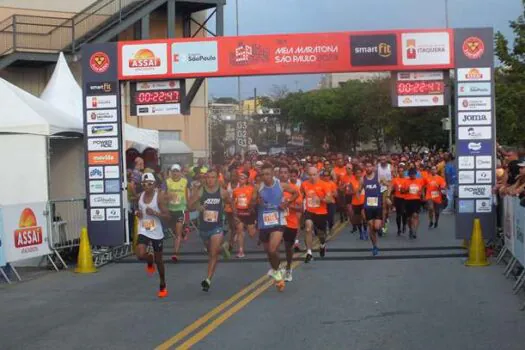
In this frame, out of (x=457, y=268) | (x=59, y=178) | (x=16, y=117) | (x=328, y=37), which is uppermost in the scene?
(x=328, y=37)

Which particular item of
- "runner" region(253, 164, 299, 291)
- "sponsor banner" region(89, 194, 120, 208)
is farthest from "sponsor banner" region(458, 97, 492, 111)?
"sponsor banner" region(89, 194, 120, 208)

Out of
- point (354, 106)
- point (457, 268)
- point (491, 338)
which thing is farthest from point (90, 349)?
point (354, 106)

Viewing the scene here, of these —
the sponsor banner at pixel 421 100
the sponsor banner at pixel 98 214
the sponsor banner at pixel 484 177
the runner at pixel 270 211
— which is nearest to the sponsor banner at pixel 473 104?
the sponsor banner at pixel 421 100

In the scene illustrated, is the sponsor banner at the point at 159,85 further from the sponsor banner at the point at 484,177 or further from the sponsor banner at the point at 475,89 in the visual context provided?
the sponsor banner at the point at 484,177

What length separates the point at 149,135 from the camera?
24312 mm

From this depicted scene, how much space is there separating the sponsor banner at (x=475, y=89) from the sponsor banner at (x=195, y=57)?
4.95m

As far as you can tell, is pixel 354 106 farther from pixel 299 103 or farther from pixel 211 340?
pixel 211 340

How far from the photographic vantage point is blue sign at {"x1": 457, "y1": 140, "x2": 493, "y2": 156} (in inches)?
600

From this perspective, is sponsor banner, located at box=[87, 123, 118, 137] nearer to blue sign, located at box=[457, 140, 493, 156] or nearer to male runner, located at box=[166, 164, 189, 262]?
male runner, located at box=[166, 164, 189, 262]

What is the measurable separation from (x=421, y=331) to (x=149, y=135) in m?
17.1

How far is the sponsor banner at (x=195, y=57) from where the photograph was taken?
52.1 feet

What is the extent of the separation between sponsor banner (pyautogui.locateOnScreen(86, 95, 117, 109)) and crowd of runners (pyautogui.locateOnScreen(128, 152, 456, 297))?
1729 millimetres

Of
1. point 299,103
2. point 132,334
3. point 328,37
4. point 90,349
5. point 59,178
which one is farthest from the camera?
point 299,103

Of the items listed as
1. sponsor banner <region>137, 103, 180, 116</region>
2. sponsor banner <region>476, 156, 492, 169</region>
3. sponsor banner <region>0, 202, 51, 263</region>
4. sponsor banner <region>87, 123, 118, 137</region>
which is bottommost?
sponsor banner <region>0, 202, 51, 263</region>
